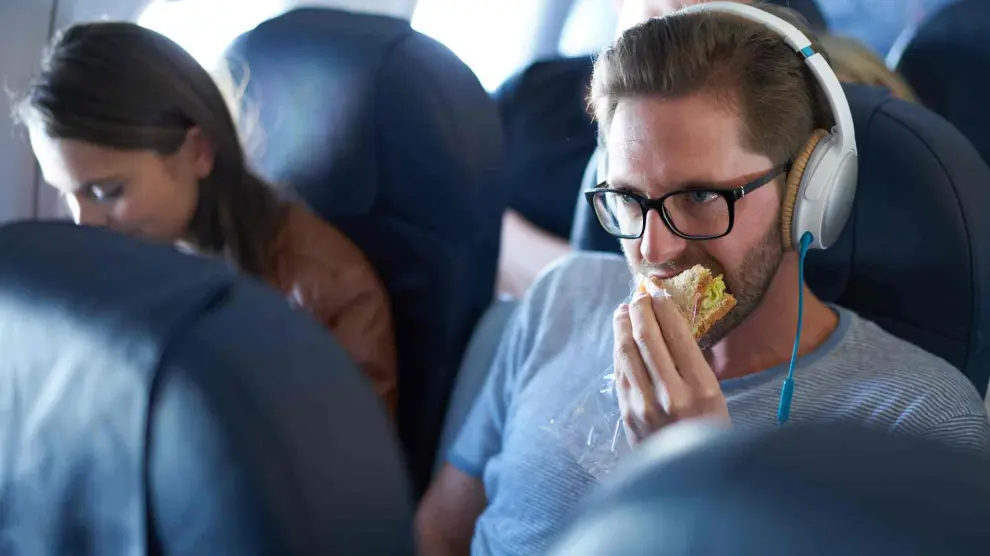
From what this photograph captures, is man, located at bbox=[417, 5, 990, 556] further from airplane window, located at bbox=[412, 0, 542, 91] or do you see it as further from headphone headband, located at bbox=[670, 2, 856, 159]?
airplane window, located at bbox=[412, 0, 542, 91]

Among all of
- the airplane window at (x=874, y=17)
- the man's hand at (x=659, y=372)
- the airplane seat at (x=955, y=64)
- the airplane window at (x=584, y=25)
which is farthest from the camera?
the airplane window at (x=584, y=25)

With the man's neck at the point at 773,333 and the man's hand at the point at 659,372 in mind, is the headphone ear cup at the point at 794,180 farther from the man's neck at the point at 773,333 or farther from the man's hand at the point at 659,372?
the man's hand at the point at 659,372

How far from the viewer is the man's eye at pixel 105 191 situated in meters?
1.69

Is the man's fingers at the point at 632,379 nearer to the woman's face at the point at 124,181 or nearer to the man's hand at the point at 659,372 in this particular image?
the man's hand at the point at 659,372

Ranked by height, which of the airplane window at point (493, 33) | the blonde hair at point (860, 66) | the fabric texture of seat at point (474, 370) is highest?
the blonde hair at point (860, 66)

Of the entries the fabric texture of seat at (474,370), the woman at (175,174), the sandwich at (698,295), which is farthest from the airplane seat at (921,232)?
the woman at (175,174)

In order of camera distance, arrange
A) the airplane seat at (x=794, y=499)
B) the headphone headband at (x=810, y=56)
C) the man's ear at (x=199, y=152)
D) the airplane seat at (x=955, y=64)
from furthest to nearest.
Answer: the airplane seat at (x=955, y=64) → the man's ear at (x=199, y=152) → the headphone headband at (x=810, y=56) → the airplane seat at (x=794, y=499)

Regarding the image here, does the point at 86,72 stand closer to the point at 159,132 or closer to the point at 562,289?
the point at 159,132

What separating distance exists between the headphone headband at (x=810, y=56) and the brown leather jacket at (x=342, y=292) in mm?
863

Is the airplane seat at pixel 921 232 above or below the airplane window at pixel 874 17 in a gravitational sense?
below

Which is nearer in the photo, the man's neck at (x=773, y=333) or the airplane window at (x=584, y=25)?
the man's neck at (x=773, y=333)

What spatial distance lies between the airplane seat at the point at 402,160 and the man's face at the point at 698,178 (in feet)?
1.58

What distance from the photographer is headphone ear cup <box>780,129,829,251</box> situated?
3.70 feet

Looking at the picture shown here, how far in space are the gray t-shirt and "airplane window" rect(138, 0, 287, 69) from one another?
127cm
